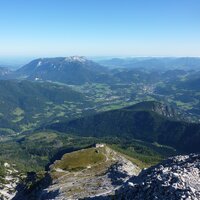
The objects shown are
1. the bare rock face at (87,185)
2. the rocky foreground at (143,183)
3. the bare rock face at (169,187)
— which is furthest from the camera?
the bare rock face at (87,185)

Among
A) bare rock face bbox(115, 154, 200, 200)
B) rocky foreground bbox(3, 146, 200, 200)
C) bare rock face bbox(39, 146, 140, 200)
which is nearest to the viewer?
bare rock face bbox(115, 154, 200, 200)

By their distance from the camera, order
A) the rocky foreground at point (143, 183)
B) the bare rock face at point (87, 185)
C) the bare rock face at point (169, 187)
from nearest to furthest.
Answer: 1. the bare rock face at point (169, 187)
2. the rocky foreground at point (143, 183)
3. the bare rock face at point (87, 185)

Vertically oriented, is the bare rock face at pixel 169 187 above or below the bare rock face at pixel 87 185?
above

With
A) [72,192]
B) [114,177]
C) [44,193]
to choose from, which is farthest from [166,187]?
[44,193]

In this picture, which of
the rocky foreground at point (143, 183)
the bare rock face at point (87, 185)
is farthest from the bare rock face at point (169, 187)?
the bare rock face at point (87, 185)

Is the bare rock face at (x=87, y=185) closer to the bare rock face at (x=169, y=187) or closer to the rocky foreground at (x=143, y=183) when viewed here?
the rocky foreground at (x=143, y=183)

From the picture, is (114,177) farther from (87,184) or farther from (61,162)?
(61,162)

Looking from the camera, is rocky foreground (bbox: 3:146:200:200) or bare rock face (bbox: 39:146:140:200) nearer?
rocky foreground (bbox: 3:146:200:200)

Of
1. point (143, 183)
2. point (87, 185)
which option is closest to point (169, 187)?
point (143, 183)

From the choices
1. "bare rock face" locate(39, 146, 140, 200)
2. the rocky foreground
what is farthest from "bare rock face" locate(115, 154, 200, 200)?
"bare rock face" locate(39, 146, 140, 200)

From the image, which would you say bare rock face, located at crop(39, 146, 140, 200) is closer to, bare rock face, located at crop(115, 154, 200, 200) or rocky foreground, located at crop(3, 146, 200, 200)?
rocky foreground, located at crop(3, 146, 200, 200)

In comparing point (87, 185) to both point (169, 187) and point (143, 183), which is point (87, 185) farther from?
point (169, 187)
